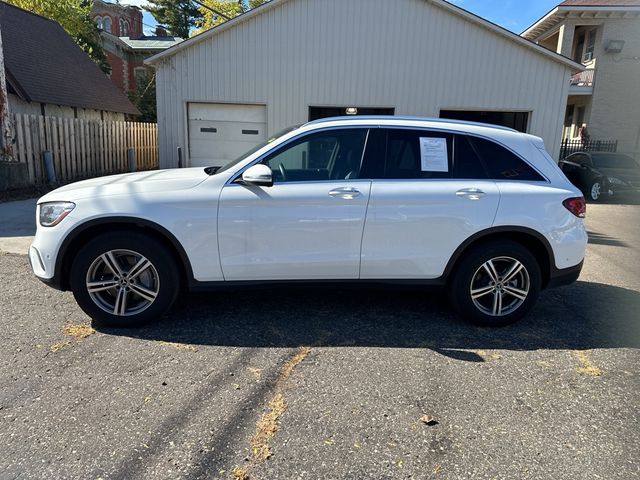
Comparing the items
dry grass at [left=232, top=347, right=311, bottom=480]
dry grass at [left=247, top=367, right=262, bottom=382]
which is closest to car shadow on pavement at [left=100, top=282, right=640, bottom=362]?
dry grass at [left=247, top=367, right=262, bottom=382]

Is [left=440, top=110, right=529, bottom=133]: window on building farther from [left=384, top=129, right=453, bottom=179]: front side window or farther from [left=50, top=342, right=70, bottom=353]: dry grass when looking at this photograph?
[left=50, top=342, right=70, bottom=353]: dry grass

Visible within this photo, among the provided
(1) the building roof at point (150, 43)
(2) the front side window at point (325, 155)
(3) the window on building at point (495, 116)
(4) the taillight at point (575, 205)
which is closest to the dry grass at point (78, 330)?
(2) the front side window at point (325, 155)

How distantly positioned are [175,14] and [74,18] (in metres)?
22.1

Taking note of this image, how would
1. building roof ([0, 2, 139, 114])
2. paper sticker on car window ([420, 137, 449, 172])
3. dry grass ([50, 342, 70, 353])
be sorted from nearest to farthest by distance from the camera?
dry grass ([50, 342, 70, 353]) < paper sticker on car window ([420, 137, 449, 172]) < building roof ([0, 2, 139, 114])

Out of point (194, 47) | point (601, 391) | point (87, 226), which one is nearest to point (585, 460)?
point (601, 391)

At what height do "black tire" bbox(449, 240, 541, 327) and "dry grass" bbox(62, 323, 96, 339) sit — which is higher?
"black tire" bbox(449, 240, 541, 327)

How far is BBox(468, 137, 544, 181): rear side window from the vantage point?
13.7 ft

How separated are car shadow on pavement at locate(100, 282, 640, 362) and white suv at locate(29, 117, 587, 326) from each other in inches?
9.5

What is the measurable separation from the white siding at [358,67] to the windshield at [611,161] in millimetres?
2544

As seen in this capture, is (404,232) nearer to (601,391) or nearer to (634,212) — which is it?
(601,391)

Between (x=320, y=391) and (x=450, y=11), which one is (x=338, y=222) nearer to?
(x=320, y=391)

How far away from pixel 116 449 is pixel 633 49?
26.2 metres

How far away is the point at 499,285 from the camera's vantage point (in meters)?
4.18

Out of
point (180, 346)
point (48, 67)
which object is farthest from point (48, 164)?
point (180, 346)
